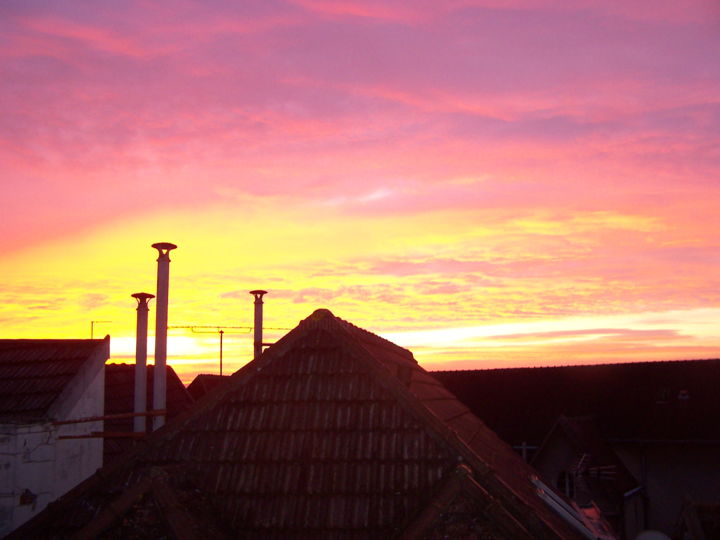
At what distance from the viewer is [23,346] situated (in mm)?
15750

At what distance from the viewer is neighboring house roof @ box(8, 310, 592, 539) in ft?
28.8

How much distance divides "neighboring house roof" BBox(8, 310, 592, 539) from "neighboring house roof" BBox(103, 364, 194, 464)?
7638 millimetres

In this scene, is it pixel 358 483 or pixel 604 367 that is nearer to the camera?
pixel 358 483

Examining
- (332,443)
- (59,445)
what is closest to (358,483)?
(332,443)

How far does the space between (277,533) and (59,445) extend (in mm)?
7076

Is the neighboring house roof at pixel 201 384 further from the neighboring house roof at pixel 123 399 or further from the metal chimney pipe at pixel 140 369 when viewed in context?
the metal chimney pipe at pixel 140 369

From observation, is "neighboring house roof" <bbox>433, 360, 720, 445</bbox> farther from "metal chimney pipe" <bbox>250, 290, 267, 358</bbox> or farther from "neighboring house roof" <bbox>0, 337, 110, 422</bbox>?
"neighboring house roof" <bbox>0, 337, 110, 422</bbox>

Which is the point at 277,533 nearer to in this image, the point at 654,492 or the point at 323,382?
the point at 323,382

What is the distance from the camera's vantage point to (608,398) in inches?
1227

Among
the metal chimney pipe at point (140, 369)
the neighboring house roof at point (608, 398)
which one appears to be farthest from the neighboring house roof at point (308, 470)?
the neighboring house roof at point (608, 398)

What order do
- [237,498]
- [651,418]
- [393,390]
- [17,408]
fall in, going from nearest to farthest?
[237,498]
[393,390]
[17,408]
[651,418]

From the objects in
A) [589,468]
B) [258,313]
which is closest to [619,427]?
[589,468]

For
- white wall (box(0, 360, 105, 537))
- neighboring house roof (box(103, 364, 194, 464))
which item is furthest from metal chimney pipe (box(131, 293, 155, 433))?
white wall (box(0, 360, 105, 537))

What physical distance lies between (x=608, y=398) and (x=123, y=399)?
2160 cm
